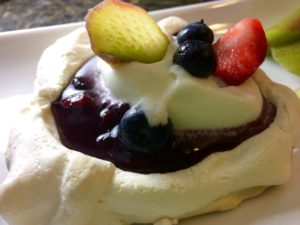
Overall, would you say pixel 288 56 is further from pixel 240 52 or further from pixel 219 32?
pixel 240 52

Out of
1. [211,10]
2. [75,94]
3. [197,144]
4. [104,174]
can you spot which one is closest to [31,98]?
[75,94]

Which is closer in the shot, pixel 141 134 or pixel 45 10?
pixel 141 134

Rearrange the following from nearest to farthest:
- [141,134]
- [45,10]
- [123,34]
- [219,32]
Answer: [141,134] → [123,34] → [219,32] → [45,10]

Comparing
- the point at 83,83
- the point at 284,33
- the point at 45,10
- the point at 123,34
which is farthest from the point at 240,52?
the point at 45,10

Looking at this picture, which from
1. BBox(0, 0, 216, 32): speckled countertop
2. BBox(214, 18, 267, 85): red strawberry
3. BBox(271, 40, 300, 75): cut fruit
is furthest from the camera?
BBox(0, 0, 216, 32): speckled countertop

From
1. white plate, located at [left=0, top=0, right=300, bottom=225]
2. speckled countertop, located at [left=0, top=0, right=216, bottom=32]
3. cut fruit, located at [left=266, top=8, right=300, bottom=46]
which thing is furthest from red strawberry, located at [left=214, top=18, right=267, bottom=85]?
speckled countertop, located at [left=0, top=0, right=216, bottom=32]

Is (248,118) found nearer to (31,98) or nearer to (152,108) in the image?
(152,108)

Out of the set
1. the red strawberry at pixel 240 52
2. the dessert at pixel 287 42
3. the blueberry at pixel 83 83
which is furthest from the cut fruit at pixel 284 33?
the blueberry at pixel 83 83

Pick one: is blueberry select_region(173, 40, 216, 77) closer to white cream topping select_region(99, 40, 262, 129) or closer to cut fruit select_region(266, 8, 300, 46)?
white cream topping select_region(99, 40, 262, 129)
